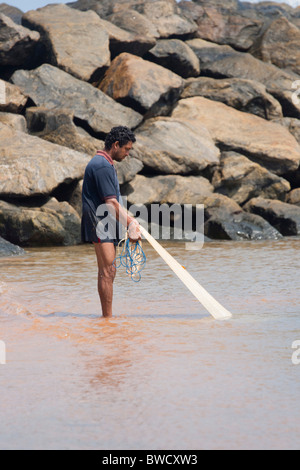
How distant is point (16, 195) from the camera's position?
13.2m

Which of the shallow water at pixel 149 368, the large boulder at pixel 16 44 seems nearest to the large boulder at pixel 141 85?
the large boulder at pixel 16 44

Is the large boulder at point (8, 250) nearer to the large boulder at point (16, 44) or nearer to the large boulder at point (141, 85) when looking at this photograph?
the large boulder at point (141, 85)

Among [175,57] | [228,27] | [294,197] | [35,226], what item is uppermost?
[228,27]

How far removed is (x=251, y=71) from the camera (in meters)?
21.6

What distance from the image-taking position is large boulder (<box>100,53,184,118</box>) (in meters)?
17.4

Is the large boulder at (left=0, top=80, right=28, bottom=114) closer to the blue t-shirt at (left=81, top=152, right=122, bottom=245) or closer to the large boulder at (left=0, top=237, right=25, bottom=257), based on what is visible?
the large boulder at (left=0, top=237, right=25, bottom=257)

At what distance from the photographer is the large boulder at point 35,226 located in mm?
A: 12750

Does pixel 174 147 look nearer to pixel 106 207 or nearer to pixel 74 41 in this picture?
pixel 74 41

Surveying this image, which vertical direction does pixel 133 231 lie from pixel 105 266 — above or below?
above

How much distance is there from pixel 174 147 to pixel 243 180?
2397 mm

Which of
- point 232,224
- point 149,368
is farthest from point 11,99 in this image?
point 149,368
